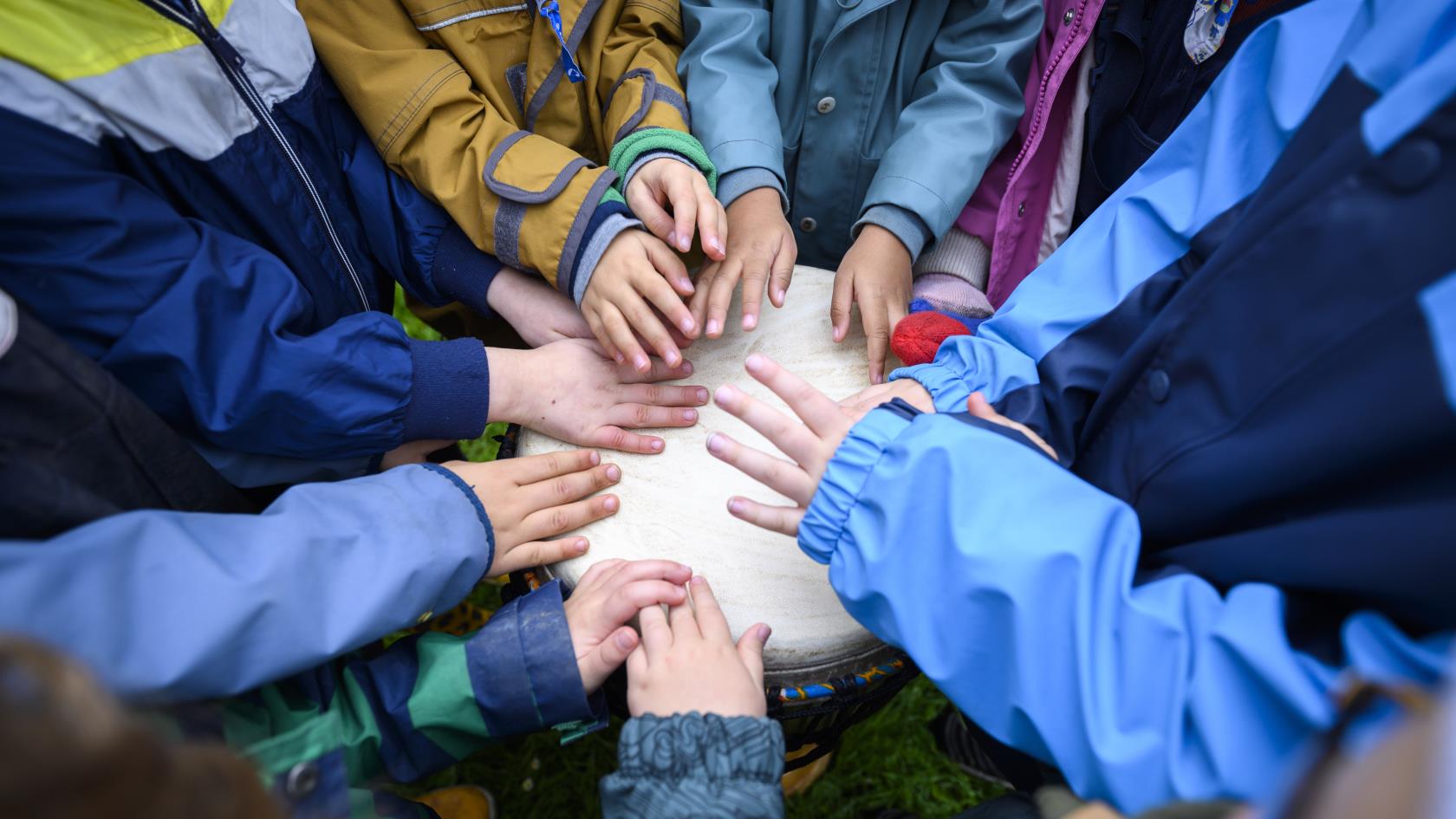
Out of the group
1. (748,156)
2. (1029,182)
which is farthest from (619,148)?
(1029,182)

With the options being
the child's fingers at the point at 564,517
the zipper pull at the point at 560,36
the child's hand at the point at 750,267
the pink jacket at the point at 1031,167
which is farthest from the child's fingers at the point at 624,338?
the pink jacket at the point at 1031,167

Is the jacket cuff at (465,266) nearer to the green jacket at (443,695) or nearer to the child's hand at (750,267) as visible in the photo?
the child's hand at (750,267)

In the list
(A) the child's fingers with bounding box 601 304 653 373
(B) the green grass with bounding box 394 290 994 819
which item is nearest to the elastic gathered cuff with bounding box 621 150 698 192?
(A) the child's fingers with bounding box 601 304 653 373

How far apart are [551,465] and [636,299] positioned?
10.4 inches

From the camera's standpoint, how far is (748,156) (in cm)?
128

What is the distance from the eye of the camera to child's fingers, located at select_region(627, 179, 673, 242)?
1.12 m

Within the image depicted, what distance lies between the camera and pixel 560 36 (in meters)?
1.19

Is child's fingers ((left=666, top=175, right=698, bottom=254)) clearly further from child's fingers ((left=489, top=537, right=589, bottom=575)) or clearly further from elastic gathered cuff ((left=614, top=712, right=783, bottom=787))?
elastic gathered cuff ((left=614, top=712, right=783, bottom=787))

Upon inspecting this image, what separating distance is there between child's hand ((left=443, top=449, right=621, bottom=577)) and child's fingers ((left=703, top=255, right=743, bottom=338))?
0.25 metres

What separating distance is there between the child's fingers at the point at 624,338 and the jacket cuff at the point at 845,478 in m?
0.36

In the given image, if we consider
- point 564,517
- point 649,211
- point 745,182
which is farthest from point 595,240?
point 564,517

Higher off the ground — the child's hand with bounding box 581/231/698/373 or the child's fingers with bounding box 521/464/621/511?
the child's hand with bounding box 581/231/698/373

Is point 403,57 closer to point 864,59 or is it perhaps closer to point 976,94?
point 864,59

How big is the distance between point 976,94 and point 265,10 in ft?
3.62
